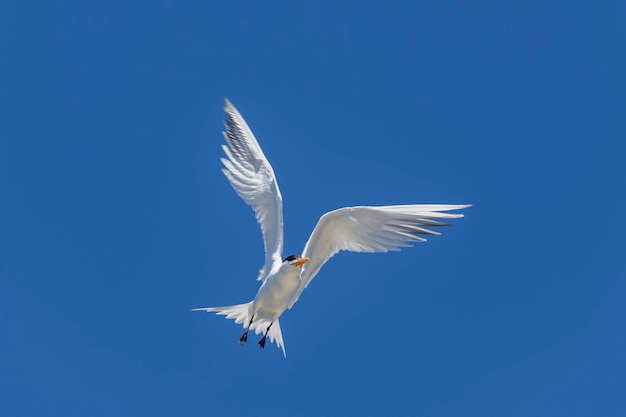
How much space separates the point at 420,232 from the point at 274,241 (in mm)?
2622

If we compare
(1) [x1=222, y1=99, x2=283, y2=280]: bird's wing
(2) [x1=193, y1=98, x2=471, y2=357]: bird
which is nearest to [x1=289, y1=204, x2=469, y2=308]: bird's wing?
(2) [x1=193, y1=98, x2=471, y2=357]: bird

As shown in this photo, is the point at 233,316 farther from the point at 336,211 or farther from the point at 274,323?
the point at 336,211

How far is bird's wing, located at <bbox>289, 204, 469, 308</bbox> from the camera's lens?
43.0 ft

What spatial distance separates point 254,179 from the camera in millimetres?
15586

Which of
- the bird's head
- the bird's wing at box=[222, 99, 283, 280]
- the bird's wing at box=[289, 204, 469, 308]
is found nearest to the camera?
the bird's wing at box=[289, 204, 469, 308]

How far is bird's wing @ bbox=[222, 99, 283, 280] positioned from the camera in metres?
14.9

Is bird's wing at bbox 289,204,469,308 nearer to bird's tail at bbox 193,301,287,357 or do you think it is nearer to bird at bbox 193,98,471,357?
bird at bbox 193,98,471,357

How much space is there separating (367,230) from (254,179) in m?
2.63

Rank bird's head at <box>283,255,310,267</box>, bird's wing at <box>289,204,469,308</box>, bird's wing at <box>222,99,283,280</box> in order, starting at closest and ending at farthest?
1. bird's wing at <box>289,204,469,308</box>
2. bird's head at <box>283,255,310,267</box>
3. bird's wing at <box>222,99,283,280</box>

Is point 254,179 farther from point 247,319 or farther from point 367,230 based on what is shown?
point 367,230

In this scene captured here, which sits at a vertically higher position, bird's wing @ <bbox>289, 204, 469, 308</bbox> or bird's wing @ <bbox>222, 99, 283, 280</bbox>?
bird's wing @ <bbox>222, 99, 283, 280</bbox>

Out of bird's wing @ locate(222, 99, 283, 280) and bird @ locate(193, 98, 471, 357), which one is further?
bird's wing @ locate(222, 99, 283, 280)

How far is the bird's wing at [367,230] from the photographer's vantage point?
13.1 meters

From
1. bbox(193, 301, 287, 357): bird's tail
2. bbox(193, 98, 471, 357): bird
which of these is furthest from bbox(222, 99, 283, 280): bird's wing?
bbox(193, 301, 287, 357): bird's tail
